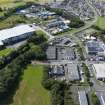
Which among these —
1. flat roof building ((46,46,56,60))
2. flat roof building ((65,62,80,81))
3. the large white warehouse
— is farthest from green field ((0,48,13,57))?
flat roof building ((65,62,80,81))

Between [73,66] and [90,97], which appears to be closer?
[90,97]

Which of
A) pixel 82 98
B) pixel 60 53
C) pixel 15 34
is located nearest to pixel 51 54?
pixel 60 53

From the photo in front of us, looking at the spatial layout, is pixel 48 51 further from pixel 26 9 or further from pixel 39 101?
pixel 26 9

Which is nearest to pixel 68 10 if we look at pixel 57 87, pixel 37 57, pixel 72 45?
pixel 72 45

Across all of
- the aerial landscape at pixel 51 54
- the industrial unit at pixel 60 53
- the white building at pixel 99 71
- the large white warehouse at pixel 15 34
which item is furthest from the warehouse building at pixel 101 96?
the large white warehouse at pixel 15 34

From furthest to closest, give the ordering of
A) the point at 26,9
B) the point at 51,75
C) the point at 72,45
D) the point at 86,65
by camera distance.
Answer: the point at 26,9
the point at 72,45
the point at 86,65
the point at 51,75

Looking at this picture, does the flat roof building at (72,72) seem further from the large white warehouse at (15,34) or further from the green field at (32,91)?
the large white warehouse at (15,34)

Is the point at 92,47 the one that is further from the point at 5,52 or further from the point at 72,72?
the point at 5,52

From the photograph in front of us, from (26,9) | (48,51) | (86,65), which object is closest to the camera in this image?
(86,65)
